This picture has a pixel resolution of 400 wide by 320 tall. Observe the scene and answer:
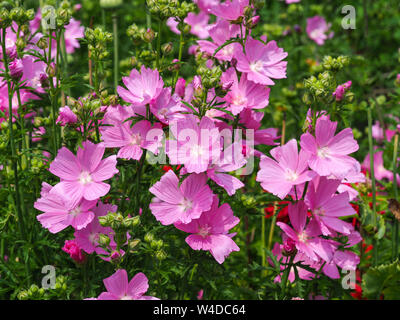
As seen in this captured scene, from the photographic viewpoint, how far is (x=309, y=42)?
361 centimetres

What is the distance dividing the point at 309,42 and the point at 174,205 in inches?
95.7

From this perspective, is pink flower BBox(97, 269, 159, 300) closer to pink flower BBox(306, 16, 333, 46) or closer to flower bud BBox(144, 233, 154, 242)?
flower bud BBox(144, 233, 154, 242)

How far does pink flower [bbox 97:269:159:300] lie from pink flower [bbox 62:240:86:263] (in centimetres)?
20

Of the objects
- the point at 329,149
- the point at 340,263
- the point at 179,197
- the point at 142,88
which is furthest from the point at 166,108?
the point at 340,263

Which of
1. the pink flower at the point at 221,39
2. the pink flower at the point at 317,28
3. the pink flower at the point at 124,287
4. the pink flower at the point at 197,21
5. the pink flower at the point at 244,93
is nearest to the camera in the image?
the pink flower at the point at 124,287

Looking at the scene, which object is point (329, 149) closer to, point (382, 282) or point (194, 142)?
point (194, 142)

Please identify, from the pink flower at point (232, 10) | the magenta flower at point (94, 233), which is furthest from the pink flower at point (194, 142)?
the pink flower at point (232, 10)

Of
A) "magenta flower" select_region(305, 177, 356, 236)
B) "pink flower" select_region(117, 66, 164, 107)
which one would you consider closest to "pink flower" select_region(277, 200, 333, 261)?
"magenta flower" select_region(305, 177, 356, 236)

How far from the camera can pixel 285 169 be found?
1528mm

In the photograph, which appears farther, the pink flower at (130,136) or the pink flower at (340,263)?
the pink flower at (340,263)

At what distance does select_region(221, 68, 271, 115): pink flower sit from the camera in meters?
1.62

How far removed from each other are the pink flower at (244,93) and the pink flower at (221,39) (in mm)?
94

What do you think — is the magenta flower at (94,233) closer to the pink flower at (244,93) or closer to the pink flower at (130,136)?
the pink flower at (130,136)

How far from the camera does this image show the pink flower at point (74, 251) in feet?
5.13
